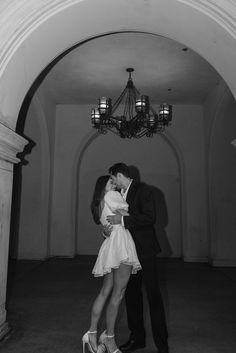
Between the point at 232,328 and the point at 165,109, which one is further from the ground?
the point at 165,109

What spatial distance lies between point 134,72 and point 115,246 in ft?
16.9

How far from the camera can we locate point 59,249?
9164 millimetres

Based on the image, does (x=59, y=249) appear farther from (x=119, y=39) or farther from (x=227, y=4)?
(x=227, y=4)

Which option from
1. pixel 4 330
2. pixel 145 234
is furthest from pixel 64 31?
pixel 4 330

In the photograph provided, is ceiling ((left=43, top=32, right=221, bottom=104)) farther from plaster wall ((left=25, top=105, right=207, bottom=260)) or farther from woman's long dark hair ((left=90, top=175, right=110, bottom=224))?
woman's long dark hair ((left=90, top=175, right=110, bottom=224))

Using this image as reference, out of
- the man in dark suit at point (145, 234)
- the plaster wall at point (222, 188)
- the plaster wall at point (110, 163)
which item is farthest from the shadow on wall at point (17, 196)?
the man in dark suit at point (145, 234)

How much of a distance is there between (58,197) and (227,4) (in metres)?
7.07

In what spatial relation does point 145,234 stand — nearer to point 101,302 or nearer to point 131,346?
point 101,302

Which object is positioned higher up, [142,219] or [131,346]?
[142,219]

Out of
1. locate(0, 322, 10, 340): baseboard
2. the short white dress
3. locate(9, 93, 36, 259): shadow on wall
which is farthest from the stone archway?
locate(9, 93, 36, 259): shadow on wall

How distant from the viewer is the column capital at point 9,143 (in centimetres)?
336

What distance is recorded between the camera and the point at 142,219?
291 cm

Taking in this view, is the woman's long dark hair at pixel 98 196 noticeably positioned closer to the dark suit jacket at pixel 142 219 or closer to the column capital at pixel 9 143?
the dark suit jacket at pixel 142 219

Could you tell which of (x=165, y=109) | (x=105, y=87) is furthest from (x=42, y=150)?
(x=165, y=109)
